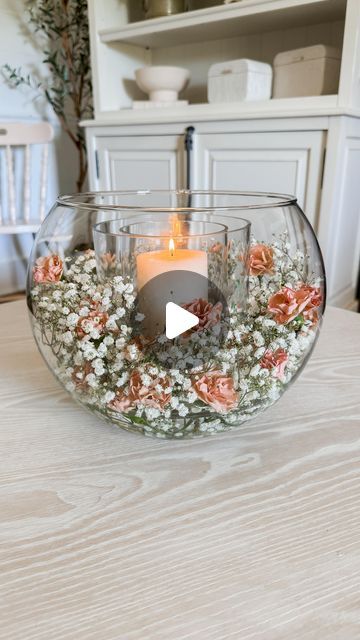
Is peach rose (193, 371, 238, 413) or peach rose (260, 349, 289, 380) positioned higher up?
peach rose (260, 349, 289, 380)

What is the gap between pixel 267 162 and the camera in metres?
1.62

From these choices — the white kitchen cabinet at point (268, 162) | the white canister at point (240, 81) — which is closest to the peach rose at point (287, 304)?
the white kitchen cabinet at point (268, 162)

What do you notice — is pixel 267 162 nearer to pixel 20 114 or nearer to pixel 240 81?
pixel 240 81

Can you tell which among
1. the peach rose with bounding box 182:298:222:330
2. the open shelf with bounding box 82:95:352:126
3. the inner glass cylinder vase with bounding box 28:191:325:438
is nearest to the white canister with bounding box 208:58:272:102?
the open shelf with bounding box 82:95:352:126

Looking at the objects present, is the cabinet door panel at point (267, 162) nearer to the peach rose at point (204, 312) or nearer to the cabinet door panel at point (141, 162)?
the cabinet door panel at point (141, 162)

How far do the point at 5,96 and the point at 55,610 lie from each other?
234cm

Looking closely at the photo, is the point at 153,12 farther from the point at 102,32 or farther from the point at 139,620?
the point at 139,620

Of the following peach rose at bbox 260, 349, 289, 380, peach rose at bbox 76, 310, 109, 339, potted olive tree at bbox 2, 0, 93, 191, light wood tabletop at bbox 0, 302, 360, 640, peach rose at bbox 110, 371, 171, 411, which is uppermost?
potted olive tree at bbox 2, 0, 93, 191

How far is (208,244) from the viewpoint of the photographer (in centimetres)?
40

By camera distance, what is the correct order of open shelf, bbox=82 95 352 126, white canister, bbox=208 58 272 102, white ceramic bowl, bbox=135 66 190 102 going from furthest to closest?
white ceramic bowl, bbox=135 66 190 102
white canister, bbox=208 58 272 102
open shelf, bbox=82 95 352 126

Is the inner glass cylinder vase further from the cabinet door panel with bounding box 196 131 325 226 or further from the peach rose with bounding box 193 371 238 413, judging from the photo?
the cabinet door panel with bounding box 196 131 325 226

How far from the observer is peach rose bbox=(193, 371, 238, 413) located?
1.25 ft

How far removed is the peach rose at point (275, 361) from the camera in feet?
1.33

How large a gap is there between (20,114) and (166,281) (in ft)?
7.23
